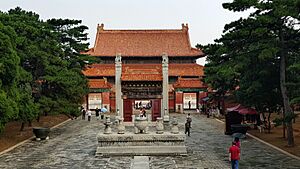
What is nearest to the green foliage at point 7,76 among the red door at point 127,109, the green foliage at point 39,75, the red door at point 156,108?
the green foliage at point 39,75

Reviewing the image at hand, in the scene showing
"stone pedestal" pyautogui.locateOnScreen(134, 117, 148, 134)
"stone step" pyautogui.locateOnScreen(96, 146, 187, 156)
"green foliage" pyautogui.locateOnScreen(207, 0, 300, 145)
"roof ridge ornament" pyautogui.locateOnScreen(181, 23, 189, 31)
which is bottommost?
"stone step" pyautogui.locateOnScreen(96, 146, 187, 156)

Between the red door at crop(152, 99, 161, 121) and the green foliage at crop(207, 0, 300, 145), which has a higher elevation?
the green foliage at crop(207, 0, 300, 145)

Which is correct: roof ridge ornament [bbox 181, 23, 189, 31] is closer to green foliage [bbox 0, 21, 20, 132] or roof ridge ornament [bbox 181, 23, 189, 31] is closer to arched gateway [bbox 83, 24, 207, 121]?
arched gateway [bbox 83, 24, 207, 121]

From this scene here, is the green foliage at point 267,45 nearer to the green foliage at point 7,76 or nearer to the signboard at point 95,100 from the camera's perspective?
the green foliage at point 7,76

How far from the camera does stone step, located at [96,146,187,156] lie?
1861 cm

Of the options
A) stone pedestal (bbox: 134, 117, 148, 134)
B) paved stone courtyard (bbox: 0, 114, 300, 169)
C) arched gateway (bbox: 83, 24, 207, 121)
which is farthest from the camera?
arched gateway (bbox: 83, 24, 207, 121)

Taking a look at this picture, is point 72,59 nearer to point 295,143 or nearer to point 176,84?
point 176,84

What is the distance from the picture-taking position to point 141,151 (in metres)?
18.8

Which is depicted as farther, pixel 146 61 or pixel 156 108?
pixel 146 61

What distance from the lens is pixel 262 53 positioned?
58.0ft

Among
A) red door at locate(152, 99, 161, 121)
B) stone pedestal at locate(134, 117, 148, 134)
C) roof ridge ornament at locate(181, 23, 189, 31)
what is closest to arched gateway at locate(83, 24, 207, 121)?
roof ridge ornament at locate(181, 23, 189, 31)

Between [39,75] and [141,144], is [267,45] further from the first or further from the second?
[39,75]

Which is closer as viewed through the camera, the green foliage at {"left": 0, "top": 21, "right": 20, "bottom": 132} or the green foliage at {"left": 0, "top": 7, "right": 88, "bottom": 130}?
the green foliage at {"left": 0, "top": 21, "right": 20, "bottom": 132}

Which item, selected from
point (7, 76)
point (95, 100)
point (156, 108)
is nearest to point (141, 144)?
point (7, 76)
